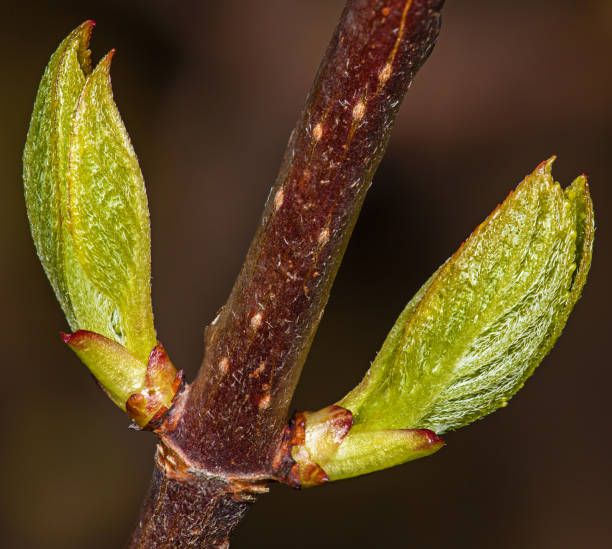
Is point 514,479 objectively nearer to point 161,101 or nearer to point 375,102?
point 161,101

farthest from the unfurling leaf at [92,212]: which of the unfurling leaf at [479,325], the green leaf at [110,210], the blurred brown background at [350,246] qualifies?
the blurred brown background at [350,246]

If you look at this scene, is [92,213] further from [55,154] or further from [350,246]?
[350,246]

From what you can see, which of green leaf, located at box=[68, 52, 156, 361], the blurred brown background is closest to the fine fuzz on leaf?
green leaf, located at box=[68, 52, 156, 361]

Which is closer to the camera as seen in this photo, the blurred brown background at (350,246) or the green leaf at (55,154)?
the green leaf at (55,154)

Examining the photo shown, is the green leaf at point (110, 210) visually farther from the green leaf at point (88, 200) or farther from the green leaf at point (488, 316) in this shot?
the green leaf at point (488, 316)

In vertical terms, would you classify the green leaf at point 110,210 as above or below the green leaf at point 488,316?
above

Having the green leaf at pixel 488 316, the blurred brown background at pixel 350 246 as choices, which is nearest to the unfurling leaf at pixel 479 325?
the green leaf at pixel 488 316

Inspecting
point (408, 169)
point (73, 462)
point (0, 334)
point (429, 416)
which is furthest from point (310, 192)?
point (73, 462)
